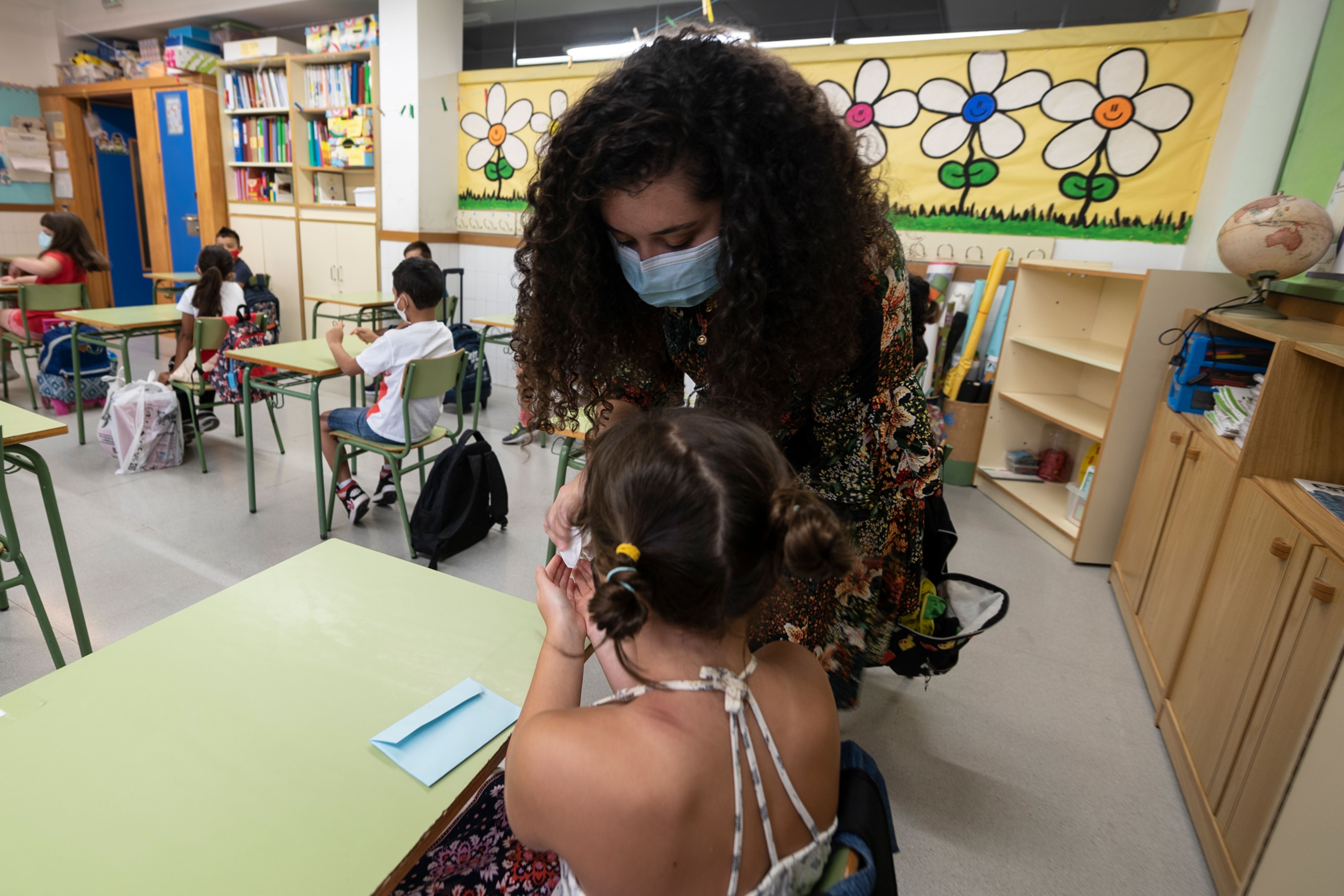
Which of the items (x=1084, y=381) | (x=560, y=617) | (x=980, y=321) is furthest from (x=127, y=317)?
(x=1084, y=381)

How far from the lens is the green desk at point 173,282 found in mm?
4910

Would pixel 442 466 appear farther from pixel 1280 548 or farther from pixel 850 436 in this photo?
pixel 1280 548

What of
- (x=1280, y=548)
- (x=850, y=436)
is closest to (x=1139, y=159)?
(x=1280, y=548)

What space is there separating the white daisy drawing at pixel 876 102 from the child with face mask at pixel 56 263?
15.3 feet

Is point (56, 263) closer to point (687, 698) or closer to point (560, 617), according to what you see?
point (560, 617)

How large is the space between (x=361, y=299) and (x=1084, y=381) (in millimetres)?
4481

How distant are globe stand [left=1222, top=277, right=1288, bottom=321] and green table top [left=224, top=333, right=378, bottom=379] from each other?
3.25 metres

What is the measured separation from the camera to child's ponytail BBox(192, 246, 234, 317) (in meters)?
3.35

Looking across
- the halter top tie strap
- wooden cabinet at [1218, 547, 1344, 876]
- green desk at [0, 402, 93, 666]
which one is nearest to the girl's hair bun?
the halter top tie strap

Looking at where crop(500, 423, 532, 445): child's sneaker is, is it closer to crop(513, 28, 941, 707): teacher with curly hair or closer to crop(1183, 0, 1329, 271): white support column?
crop(513, 28, 941, 707): teacher with curly hair

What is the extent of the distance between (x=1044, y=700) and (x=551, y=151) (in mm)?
2126

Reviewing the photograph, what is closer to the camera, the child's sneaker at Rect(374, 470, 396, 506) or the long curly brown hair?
the long curly brown hair

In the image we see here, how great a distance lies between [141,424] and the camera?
319 centimetres

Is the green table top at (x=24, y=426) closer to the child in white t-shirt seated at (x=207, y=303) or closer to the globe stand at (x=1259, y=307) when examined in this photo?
the child in white t-shirt seated at (x=207, y=303)
